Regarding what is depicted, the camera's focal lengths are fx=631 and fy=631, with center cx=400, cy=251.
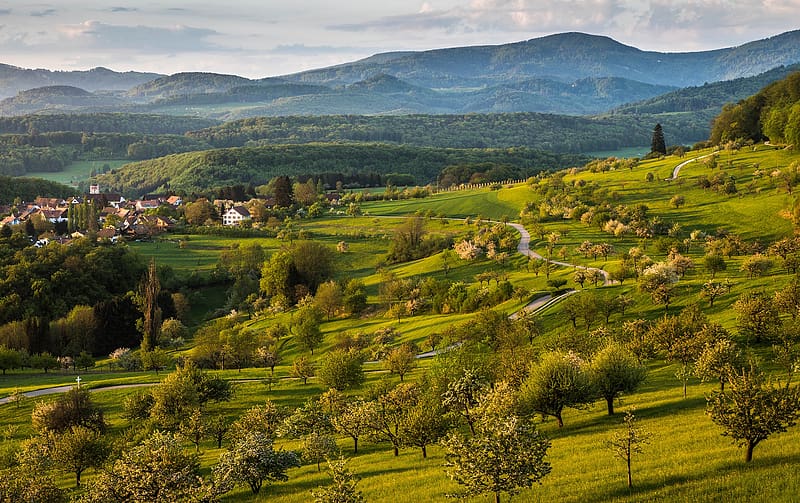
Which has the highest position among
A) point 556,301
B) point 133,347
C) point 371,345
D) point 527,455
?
point 527,455

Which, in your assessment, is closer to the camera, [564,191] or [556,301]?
[556,301]

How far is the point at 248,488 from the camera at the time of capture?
1329 inches

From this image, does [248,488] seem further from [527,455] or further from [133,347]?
[133,347]

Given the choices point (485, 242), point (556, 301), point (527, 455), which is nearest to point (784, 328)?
point (556, 301)

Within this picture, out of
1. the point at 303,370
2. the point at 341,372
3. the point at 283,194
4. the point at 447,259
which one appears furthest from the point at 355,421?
the point at 283,194

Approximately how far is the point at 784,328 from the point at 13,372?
76.8 metres

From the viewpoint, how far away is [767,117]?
135 metres

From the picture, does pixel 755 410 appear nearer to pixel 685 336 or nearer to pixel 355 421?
pixel 685 336

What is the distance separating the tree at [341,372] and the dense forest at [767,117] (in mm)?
103612

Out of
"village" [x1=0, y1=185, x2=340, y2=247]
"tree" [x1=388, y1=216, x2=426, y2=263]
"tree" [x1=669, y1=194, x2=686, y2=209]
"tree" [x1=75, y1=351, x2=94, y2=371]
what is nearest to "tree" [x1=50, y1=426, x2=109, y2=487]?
"tree" [x1=75, y1=351, x2=94, y2=371]

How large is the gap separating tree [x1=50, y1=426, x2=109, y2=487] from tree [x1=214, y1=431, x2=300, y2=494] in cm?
1207

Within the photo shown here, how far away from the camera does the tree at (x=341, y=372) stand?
5012 centimetres

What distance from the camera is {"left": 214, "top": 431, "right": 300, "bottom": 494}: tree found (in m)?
30.5

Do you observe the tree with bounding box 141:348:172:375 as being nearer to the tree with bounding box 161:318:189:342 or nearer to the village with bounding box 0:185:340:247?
the tree with bounding box 161:318:189:342
